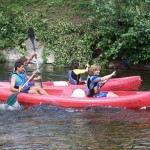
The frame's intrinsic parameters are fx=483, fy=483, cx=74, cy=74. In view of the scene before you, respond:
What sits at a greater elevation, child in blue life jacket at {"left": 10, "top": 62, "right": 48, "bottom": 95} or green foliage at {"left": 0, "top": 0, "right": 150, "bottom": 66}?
Result: green foliage at {"left": 0, "top": 0, "right": 150, "bottom": 66}

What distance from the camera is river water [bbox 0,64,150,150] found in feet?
22.1

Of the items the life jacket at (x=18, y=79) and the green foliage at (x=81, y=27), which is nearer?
the life jacket at (x=18, y=79)

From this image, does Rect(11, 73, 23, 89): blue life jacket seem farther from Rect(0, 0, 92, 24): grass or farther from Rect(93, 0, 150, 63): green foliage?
Rect(0, 0, 92, 24): grass

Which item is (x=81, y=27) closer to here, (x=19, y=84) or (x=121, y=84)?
(x=121, y=84)

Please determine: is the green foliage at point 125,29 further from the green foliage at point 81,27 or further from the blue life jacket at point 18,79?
the blue life jacket at point 18,79

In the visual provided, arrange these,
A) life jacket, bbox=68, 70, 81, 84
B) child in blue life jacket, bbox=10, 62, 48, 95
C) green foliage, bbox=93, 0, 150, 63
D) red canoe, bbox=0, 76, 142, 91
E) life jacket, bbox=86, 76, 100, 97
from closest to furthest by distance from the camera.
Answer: life jacket, bbox=86, 76, 100, 97 < child in blue life jacket, bbox=10, 62, 48, 95 < life jacket, bbox=68, 70, 81, 84 < red canoe, bbox=0, 76, 142, 91 < green foliage, bbox=93, 0, 150, 63

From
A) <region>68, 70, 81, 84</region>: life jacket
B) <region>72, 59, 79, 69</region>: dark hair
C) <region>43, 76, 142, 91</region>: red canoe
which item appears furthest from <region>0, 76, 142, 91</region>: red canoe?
<region>72, 59, 79, 69</region>: dark hair

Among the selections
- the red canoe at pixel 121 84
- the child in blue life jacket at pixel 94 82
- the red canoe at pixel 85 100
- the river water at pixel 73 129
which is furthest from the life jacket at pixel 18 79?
the child in blue life jacket at pixel 94 82

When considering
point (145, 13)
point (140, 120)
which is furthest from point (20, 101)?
point (145, 13)

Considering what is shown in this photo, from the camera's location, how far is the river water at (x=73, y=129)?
673 centimetres

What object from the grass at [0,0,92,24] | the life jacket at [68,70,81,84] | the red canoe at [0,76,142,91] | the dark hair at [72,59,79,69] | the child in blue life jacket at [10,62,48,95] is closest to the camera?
the child in blue life jacket at [10,62,48,95]

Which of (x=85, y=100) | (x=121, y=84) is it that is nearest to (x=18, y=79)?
(x=85, y=100)

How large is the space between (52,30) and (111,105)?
27.3 feet

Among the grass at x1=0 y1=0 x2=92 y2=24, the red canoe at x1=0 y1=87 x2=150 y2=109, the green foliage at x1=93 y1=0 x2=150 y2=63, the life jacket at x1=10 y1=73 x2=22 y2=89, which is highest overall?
the grass at x1=0 y1=0 x2=92 y2=24
